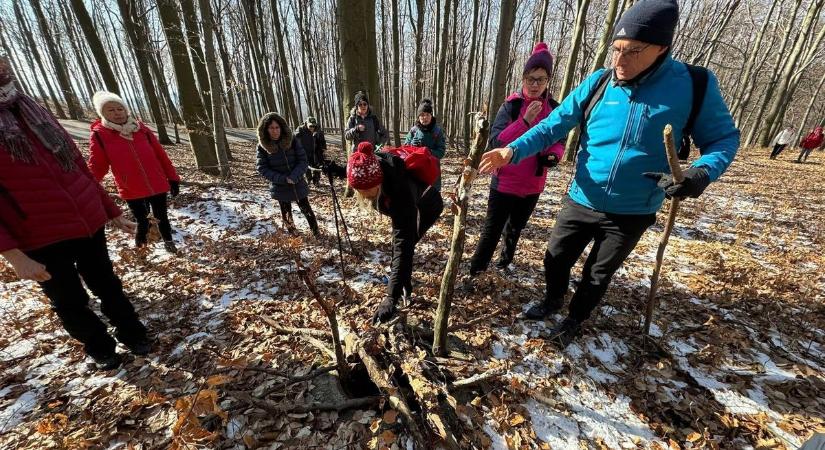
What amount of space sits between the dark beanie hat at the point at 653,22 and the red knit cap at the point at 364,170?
1.76 meters

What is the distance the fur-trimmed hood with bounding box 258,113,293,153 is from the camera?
4.49 metres

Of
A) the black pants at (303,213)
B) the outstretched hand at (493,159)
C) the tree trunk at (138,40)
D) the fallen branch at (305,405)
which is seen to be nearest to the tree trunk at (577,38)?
the black pants at (303,213)

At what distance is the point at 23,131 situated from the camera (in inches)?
81.3

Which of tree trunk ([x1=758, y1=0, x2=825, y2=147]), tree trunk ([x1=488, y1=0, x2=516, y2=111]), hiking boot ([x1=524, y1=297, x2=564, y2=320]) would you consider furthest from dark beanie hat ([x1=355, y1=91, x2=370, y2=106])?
tree trunk ([x1=758, y1=0, x2=825, y2=147])

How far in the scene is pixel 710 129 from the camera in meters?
2.00

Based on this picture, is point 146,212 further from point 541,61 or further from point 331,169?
point 541,61

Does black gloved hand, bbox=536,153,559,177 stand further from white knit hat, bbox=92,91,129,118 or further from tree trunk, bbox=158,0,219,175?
tree trunk, bbox=158,0,219,175

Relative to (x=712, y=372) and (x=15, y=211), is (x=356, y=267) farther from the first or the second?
(x=712, y=372)

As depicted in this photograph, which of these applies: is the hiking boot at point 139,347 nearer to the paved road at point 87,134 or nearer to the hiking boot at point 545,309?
the hiking boot at point 545,309

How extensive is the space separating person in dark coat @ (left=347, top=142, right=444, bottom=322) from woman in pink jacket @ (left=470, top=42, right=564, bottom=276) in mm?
647

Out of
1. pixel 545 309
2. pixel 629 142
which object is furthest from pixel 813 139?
pixel 629 142

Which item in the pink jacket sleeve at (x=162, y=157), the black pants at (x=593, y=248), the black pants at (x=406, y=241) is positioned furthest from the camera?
the pink jacket sleeve at (x=162, y=157)

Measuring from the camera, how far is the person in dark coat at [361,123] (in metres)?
5.88

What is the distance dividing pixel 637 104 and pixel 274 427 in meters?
3.24
